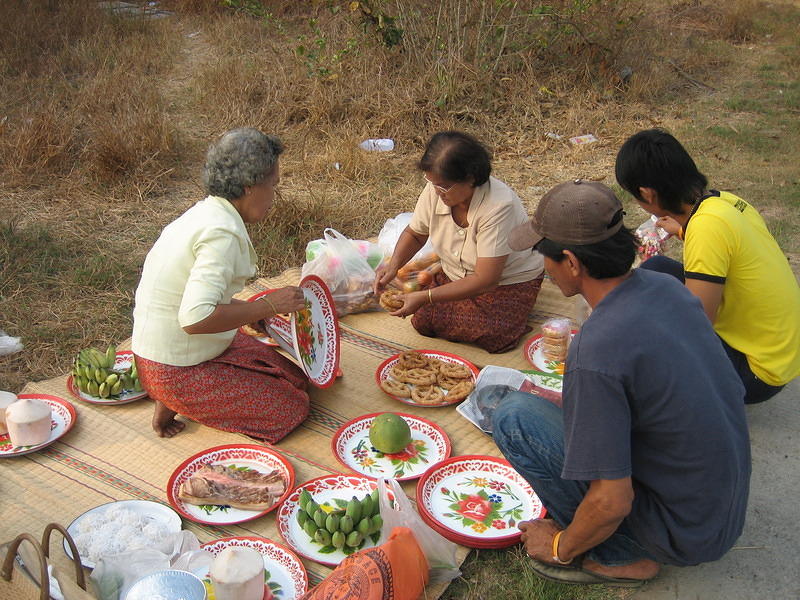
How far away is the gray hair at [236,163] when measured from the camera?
295cm

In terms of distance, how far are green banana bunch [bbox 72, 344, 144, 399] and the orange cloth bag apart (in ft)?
5.69

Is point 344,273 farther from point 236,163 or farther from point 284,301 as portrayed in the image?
point 236,163

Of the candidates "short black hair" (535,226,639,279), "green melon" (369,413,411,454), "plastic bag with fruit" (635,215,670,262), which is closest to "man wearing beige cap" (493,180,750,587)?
"short black hair" (535,226,639,279)

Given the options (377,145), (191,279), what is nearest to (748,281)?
(191,279)

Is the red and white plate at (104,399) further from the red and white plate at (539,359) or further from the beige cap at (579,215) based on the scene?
the beige cap at (579,215)

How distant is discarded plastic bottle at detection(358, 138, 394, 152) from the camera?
281 inches

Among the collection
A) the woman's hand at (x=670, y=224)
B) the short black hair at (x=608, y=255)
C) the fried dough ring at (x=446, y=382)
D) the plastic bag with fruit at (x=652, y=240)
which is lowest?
the fried dough ring at (x=446, y=382)

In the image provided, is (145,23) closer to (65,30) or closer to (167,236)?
(65,30)

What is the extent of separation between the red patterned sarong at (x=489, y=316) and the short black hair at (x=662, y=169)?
1153mm

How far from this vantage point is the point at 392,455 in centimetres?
320

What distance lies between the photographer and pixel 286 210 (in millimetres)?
5398

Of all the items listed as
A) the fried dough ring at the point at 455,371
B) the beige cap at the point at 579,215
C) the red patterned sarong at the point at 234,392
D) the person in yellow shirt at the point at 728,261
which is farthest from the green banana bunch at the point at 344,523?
the person in yellow shirt at the point at 728,261

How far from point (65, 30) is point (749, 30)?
9896 mm

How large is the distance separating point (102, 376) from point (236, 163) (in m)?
1.32
